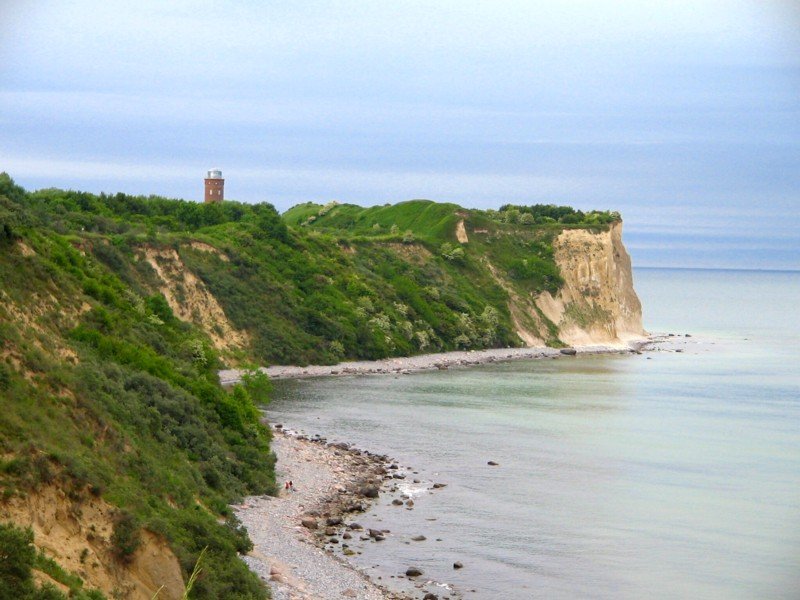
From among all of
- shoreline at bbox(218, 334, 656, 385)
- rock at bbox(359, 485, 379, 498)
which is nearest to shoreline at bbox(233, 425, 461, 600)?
rock at bbox(359, 485, 379, 498)

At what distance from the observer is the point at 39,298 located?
31.6m

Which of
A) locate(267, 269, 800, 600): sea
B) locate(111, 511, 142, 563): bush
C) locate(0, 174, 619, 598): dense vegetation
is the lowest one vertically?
locate(267, 269, 800, 600): sea

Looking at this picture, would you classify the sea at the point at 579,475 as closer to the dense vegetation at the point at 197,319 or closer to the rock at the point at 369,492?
the rock at the point at 369,492

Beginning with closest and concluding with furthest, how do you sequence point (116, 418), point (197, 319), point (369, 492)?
1. point (116, 418)
2. point (369, 492)
3. point (197, 319)

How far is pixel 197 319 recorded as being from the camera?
229 feet

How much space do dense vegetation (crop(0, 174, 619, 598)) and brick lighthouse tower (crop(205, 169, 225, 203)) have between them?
987 centimetres

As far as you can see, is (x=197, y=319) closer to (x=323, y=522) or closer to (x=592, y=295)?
(x=323, y=522)

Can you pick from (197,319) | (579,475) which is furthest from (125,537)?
(197,319)

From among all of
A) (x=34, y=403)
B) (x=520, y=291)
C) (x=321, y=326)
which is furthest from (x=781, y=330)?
(x=34, y=403)

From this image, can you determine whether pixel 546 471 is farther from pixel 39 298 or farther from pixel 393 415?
pixel 39 298

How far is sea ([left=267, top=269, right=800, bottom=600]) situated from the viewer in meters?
30.0

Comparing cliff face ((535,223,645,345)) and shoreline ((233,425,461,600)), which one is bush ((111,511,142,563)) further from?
cliff face ((535,223,645,345))

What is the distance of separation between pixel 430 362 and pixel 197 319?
2014cm

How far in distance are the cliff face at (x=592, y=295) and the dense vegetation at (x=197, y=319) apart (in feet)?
6.42
